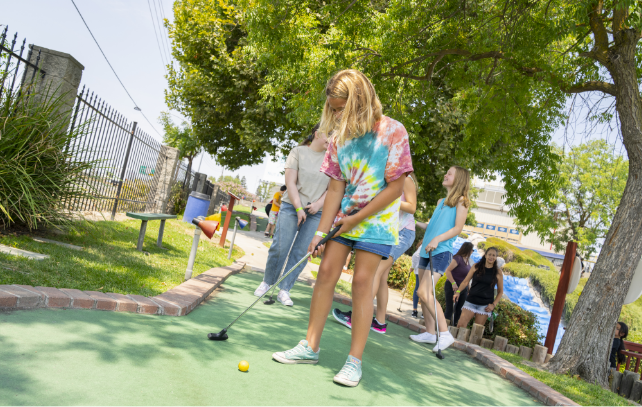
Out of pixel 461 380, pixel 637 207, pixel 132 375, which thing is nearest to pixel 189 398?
pixel 132 375

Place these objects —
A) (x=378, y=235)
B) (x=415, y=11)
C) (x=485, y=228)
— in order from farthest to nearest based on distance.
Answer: (x=485, y=228), (x=415, y=11), (x=378, y=235)

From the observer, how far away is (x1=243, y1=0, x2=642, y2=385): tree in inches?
212

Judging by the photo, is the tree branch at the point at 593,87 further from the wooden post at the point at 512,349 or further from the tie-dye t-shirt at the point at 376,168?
the tie-dye t-shirt at the point at 376,168

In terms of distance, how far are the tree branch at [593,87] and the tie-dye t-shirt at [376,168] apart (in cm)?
498

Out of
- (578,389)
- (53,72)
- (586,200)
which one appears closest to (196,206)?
(53,72)

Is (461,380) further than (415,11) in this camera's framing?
No

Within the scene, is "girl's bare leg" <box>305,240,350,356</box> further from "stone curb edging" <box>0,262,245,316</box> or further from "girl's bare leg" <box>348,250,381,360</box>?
"stone curb edging" <box>0,262,245,316</box>

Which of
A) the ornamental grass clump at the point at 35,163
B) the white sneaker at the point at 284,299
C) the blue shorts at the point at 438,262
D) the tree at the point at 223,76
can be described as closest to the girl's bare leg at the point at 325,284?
the white sneaker at the point at 284,299

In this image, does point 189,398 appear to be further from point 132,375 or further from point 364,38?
point 364,38

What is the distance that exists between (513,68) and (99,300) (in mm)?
7389

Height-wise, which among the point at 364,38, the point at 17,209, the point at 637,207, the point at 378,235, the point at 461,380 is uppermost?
the point at 364,38

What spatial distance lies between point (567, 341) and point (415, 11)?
581 centimetres

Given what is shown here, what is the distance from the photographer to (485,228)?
73.4 meters

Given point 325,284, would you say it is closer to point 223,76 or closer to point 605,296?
point 605,296
